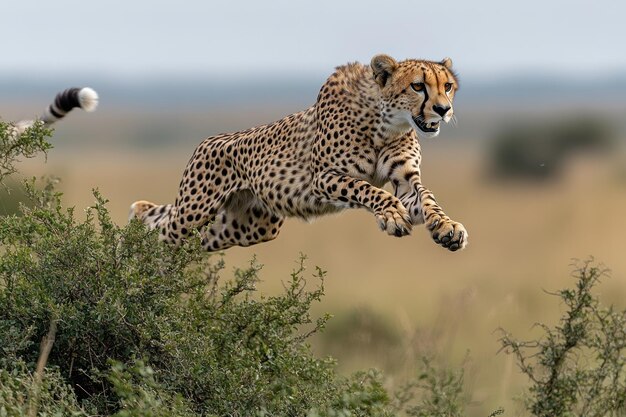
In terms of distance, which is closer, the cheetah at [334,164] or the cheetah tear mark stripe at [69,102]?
the cheetah at [334,164]

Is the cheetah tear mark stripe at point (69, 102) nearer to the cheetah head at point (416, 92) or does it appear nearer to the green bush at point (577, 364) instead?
the cheetah head at point (416, 92)

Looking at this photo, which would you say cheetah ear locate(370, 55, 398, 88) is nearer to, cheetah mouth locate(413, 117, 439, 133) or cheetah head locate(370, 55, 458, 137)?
cheetah head locate(370, 55, 458, 137)

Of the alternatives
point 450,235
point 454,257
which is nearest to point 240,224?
point 450,235

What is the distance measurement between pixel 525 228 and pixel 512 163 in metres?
4.87

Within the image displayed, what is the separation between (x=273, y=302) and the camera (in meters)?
4.89

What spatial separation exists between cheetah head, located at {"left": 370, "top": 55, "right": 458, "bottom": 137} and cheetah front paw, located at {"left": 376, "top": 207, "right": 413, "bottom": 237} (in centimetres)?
37

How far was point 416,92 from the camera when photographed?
5.49 meters

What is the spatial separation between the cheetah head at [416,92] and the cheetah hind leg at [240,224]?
2.70 ft

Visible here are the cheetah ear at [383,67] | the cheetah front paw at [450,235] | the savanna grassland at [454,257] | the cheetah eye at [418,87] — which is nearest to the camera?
the cheetah front paw at [450,235]

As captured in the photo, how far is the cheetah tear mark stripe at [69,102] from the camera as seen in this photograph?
242 inches

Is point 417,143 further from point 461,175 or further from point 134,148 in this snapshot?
point 134,148

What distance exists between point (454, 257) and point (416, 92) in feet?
30.0

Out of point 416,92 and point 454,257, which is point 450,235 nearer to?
point 416,92

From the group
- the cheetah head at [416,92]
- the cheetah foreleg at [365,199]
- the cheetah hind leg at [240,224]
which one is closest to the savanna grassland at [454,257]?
the cheetah foreleg at [365,199]
